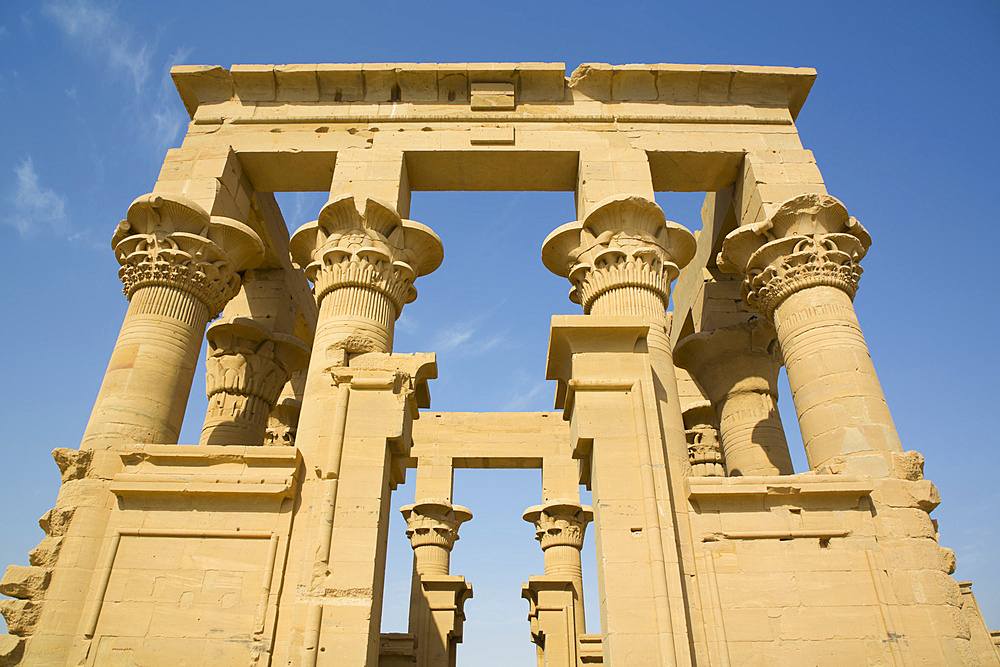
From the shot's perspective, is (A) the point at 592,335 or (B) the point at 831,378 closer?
(A) the point at 592,335

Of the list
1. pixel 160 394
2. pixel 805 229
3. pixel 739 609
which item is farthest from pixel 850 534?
pixel 160 394

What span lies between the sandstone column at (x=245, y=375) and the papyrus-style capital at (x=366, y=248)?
12.5 feet

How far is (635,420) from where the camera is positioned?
8297 mm

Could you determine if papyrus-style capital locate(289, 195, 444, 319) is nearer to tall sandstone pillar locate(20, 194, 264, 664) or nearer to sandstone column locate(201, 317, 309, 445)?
tall sandstone pillar locate(20, 194, 264, 664)

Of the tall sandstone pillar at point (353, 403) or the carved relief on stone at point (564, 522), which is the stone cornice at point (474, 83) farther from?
the carved relief on stone at point (564, 522)

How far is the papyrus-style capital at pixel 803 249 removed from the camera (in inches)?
404

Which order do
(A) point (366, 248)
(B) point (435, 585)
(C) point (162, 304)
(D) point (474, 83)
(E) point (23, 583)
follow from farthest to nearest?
(B) point (435, 585) < (D) point (474, 83) < (A) point (366, 248) < (C) point (162, 304) < (E) point (23, 583)

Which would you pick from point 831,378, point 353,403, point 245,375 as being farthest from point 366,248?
point 831,378

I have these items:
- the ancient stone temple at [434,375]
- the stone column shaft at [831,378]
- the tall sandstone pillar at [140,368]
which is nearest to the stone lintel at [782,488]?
the ancient stone temple at [434,375]

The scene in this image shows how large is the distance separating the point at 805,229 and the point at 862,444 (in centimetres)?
342

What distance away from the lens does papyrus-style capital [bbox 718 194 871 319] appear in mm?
10266

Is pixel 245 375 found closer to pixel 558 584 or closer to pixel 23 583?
pixel 23 583

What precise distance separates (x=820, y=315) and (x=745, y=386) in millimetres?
4380

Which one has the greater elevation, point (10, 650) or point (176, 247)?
point (176, 247)
